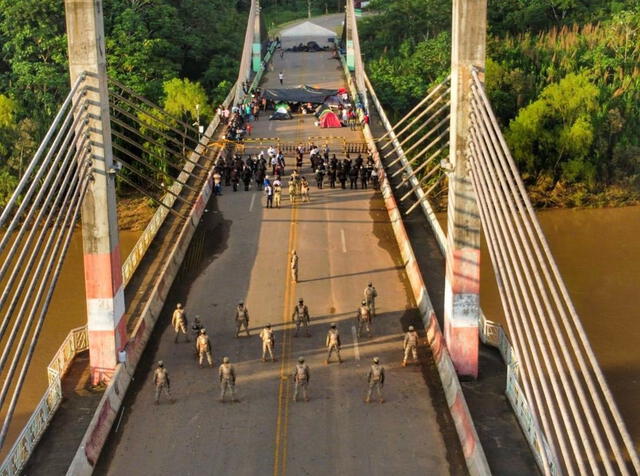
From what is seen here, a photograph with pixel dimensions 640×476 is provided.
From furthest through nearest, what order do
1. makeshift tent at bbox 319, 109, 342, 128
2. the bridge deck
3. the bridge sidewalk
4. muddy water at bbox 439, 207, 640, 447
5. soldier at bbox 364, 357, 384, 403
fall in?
makeshift tent at bbox 319, 109, 342, 128, muddy water at bbox 439, 207, 640, 447, soldier at bbox 364, 357, 384, 403, the bridge deck, the bridge sidewalk

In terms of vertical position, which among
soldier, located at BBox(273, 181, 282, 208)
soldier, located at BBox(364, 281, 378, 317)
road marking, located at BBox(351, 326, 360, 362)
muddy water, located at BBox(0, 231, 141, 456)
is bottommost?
muddy water, located at BBox(0, 231, 141, 456)

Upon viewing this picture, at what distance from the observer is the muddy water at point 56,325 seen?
26.4 m

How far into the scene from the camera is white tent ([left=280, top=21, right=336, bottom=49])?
89.7 meters

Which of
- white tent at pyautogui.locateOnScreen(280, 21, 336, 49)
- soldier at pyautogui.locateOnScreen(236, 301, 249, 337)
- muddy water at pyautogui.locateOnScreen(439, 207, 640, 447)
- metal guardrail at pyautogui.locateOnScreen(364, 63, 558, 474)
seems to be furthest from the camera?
white tent at pyautogui.locateOnScreen(280, 21, 336, 49)

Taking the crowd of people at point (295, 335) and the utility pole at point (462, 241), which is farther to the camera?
the utility pole at point (462, 241)

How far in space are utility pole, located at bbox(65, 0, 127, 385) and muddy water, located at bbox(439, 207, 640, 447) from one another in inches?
517

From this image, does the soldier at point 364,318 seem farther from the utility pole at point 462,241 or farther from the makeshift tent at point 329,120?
the makeshift tent at point 329,120

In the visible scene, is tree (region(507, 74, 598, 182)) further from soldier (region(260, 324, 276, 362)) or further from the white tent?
the white tent

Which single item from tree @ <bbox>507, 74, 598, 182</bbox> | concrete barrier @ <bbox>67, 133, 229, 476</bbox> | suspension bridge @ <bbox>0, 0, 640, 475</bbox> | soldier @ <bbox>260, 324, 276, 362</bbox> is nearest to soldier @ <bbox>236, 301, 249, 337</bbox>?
suspension bridge @ <bbox>0, 0, 640, 475</bbox>

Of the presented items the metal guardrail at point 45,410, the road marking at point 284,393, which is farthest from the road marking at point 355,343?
the metal guardrail at point 45,410

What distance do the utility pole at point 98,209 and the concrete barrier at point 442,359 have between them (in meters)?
7.67

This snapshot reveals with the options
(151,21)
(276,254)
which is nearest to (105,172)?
(276,254)

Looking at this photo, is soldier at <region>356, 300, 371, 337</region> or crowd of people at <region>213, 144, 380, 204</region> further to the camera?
crowd of people at <region>213, 144, 380, 204</region>

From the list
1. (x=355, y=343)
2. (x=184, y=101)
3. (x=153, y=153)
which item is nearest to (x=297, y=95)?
(x=184, y=101)
